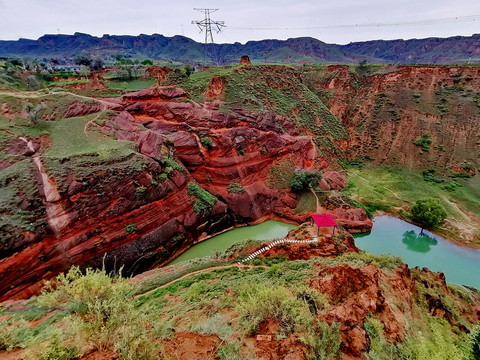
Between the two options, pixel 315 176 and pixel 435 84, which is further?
pixel 435 84

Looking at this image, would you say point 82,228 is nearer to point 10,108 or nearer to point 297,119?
point 10,108

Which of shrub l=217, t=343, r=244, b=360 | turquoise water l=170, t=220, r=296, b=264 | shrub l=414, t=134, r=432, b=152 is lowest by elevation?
turquoise water l=170, t=220, r=296, b=264

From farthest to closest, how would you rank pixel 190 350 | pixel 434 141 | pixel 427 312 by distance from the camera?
pixel 434 141 → pixel 427 312 → pixel 190 350

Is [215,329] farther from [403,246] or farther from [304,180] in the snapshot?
[304,180]

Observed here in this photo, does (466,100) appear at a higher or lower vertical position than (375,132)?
higher

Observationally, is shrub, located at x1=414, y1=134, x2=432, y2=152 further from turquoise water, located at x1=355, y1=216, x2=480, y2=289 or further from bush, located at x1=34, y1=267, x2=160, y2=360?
bush, located at x1=34, y1=267, x2=160, y2=360

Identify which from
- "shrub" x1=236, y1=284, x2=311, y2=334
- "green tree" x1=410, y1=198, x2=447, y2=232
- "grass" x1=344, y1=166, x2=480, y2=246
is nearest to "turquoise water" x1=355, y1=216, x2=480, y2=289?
"green tree" x1=410, y1=198, x2=447, y2=232

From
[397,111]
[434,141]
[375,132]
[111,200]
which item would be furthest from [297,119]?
[111,200]
